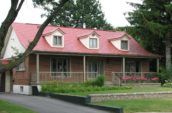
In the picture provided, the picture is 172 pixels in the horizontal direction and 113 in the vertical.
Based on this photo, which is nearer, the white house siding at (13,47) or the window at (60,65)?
the white house siding at (13,47)

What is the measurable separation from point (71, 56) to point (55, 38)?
2.27 metres

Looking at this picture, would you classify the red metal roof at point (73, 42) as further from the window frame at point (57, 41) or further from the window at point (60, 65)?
the window at point (60, 65)

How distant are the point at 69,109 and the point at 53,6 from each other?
6003 mm

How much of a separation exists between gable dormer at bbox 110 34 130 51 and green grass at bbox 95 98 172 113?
16.8 meters

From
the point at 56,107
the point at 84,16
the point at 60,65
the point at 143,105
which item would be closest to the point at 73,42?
the point at 60,65

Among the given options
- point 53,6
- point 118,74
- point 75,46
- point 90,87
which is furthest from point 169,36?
point 53,6

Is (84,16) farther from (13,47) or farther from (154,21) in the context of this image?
(13,47)

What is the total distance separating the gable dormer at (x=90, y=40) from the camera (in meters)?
42.1

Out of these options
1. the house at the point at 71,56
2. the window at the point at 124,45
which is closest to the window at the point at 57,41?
the house at the point at 71,56

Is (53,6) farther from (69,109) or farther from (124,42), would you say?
(124,42)

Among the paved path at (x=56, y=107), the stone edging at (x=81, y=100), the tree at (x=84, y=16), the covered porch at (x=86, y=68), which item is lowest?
the paved path at (x=56, y=107)

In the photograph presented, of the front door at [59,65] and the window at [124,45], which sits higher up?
the window at [124,45]

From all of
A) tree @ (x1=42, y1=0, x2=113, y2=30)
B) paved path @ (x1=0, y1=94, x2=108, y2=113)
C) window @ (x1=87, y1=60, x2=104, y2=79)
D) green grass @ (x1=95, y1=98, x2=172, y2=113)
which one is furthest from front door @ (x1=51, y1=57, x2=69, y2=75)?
tree @ (x1=42, y1=0, x2=113, y2=30)

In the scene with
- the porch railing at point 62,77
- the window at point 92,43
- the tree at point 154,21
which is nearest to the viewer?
the porch railing at point 62,77
